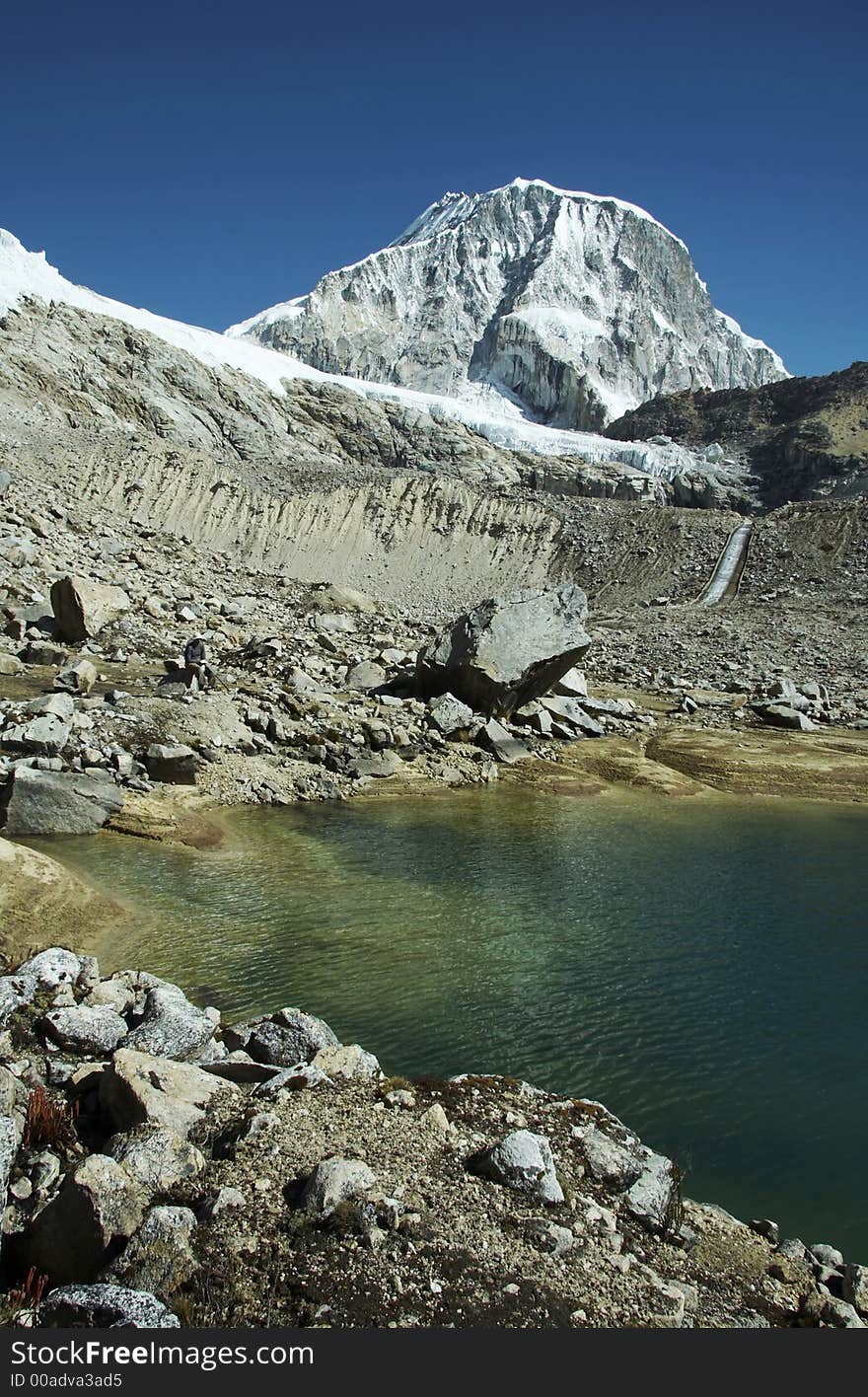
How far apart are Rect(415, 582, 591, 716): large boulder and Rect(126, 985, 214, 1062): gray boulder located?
57.3ft

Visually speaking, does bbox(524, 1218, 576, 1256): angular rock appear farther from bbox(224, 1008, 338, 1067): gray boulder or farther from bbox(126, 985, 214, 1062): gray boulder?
bbox(126, 985, 214, 1062): gray boulder

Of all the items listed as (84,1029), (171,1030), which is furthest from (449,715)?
(84,1029)

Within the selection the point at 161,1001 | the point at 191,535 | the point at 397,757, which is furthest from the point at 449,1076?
the point at 191,535

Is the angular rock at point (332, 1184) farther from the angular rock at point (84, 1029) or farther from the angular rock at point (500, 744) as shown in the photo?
the angular rock at point (500, 744)

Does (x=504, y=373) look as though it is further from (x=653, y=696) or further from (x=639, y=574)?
(x=653, y=696)

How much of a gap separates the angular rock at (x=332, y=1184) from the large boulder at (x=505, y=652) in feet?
64.3

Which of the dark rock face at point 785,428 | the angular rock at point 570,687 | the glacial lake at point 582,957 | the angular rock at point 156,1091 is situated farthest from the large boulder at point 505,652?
the dark rock face at point 785,428

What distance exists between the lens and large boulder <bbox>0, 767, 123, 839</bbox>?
47.5 feet

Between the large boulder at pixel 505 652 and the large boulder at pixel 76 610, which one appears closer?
the large boulder at pixel 505 652

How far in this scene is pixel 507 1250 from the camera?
5.10 m

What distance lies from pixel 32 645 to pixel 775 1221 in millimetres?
23501

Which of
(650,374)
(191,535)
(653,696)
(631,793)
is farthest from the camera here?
(650,374)

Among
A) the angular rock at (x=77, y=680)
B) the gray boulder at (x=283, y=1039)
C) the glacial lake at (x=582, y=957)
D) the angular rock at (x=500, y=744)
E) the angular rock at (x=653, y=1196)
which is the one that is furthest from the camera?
the angular rock at (x=500, y=744)

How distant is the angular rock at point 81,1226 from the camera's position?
15.8 ft
